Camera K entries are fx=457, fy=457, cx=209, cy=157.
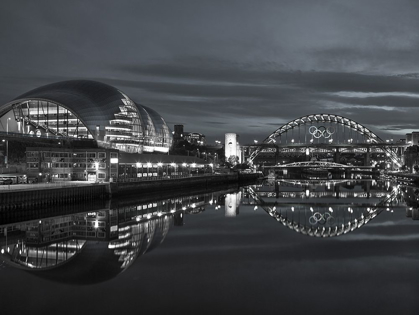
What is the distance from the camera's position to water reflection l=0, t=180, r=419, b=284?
1758 cm

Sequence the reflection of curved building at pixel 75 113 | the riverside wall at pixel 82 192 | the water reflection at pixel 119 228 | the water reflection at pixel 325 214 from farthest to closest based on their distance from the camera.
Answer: the reflection of curved building at pixel 75 113 < the riverside wall at pixel 82 192 < the water reflection at pixel 325 214 < the water reflection at pixel 119 228

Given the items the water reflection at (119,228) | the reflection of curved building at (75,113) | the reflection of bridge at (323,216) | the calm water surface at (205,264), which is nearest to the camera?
the calm water surface at (205,264)

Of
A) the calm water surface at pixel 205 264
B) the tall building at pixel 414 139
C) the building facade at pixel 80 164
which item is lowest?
the calm water surface at pixel 205 264

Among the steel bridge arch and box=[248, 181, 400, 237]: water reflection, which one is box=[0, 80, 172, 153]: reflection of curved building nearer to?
box=[248, 181, 400, 237]: water reflection

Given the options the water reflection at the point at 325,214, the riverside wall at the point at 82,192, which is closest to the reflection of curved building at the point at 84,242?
the riverside wall at the point at 82,192

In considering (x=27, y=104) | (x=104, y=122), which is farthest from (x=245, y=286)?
(x=27, y=104)

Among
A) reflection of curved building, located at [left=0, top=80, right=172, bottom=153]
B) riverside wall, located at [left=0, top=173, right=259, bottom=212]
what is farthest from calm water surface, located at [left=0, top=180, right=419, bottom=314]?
reflection of curved building, located at [left=0, top=80, right=172, bottom=153]

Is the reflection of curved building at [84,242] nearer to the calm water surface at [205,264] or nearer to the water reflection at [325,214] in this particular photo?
the calm water surface at [205,264]

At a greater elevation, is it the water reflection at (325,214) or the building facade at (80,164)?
the building facade at (80,164)

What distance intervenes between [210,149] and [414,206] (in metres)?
84.1

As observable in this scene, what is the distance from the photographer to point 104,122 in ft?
214

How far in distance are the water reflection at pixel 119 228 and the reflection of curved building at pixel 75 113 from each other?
2483cm

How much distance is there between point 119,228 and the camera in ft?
85.6

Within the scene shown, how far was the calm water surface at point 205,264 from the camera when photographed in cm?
1308
